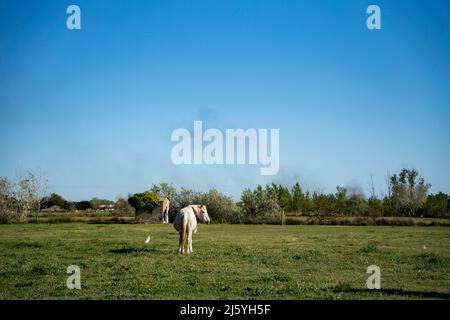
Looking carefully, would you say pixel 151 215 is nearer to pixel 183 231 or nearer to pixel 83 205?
pixel 183 231

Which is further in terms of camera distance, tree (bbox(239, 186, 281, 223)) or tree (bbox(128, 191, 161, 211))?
tree (bbox(239, 186, 281, 223))

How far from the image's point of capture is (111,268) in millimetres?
17891

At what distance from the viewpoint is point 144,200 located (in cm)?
6794

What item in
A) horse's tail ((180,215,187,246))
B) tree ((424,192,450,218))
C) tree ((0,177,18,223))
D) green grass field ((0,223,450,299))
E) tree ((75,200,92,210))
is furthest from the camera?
tree ((75,200,92,210))

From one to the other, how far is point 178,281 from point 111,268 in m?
3.98

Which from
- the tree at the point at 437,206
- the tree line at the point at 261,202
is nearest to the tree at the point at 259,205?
the tree line at the point at 261,202

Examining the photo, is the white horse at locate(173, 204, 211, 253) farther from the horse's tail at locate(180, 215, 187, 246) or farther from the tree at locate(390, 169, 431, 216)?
the tree at locate(390, 169, 431, 216)

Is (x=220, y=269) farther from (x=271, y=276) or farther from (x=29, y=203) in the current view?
(x=29, y=203)

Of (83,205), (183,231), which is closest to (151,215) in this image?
(183,231)

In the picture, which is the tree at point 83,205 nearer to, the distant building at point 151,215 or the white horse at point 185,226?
the distant building at point 151,215

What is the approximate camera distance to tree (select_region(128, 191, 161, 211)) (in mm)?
67812

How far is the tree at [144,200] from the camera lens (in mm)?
67812

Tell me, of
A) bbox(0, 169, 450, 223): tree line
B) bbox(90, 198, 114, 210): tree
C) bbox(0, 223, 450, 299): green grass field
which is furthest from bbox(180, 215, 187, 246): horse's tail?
bbox(90, 198, 114, 210): tree
